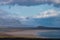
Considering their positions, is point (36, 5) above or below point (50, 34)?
above

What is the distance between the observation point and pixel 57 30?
0.92m

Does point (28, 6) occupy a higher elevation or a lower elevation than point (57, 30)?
higher

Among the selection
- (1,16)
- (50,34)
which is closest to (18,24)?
(1,16)

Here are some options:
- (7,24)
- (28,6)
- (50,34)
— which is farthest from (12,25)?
(50,34)

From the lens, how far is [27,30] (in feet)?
3.10

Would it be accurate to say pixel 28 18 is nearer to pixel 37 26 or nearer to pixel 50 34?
pixel 37 26

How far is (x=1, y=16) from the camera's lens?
0.95 metres

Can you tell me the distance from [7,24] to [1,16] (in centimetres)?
8

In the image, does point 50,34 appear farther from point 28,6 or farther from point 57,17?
point 28,6

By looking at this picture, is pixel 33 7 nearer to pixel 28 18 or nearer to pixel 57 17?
pixel 28 18

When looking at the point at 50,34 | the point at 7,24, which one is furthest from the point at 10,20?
the point at 50,34

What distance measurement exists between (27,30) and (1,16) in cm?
23

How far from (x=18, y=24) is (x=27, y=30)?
9 centimetres

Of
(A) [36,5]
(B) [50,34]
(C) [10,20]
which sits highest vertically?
(A) [36,5]
